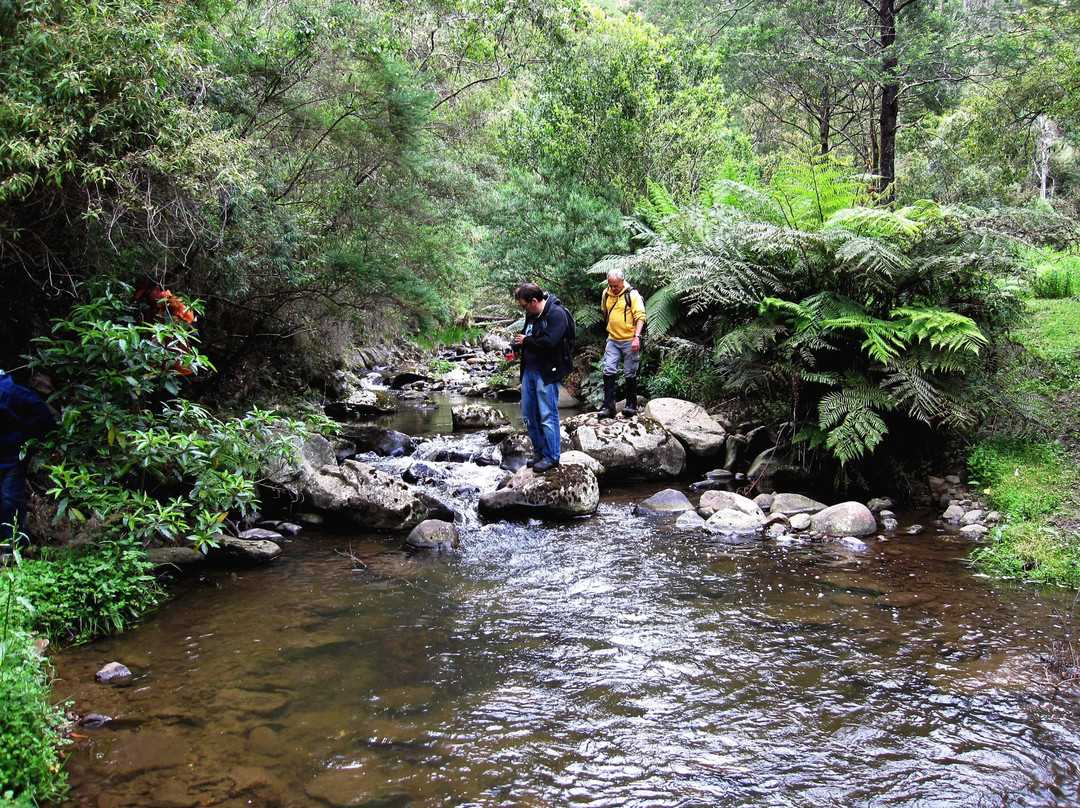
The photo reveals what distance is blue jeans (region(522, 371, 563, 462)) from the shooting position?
25.5 feet

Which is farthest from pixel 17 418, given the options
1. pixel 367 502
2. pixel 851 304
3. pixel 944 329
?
pixel 944 329

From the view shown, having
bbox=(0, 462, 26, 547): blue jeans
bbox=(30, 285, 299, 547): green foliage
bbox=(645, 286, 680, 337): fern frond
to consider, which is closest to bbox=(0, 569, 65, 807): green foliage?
bbox=(30, 285, 299, 547): green foliage

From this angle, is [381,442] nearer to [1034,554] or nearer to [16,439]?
[16,439]

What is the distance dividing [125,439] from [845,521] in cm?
633

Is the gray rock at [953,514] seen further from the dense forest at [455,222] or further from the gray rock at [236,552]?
the gray rock at [236,552]

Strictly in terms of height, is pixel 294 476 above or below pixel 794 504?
above

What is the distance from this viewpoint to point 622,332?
403 inches

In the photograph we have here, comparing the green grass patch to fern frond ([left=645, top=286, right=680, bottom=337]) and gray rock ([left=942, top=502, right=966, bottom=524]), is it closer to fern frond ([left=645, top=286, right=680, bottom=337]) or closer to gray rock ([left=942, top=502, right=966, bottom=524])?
gray rock ([left=942, top=502, right=966, bottom=524])

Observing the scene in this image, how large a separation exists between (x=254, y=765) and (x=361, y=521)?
406cm

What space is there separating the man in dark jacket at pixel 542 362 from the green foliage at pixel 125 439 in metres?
3.09

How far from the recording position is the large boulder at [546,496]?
24.8 ft

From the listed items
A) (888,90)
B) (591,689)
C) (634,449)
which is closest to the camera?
(591,689)

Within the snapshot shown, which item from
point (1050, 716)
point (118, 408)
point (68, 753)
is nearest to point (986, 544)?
point (1050, 716)

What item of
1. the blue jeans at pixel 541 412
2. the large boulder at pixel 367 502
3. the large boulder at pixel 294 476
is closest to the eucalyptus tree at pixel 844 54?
the blue jeans at pixel 541 412
